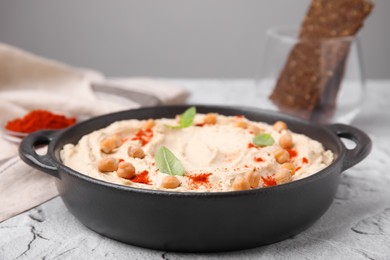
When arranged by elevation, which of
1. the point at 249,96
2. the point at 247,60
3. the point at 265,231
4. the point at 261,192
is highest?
the point at 261,192

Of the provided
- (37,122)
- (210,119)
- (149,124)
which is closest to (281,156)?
(210,119)

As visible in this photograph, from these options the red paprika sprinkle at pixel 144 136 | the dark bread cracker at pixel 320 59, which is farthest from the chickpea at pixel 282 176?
the dark bread cracker at pixel 320 59

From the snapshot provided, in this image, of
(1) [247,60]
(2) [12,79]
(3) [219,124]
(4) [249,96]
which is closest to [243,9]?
(1) [247,60]

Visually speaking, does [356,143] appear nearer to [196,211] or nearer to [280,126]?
[280,126]

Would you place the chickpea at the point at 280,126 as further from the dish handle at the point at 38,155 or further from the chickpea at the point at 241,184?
the dish handle at the point at 38,155

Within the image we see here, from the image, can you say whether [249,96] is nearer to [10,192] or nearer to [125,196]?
[10,192]
